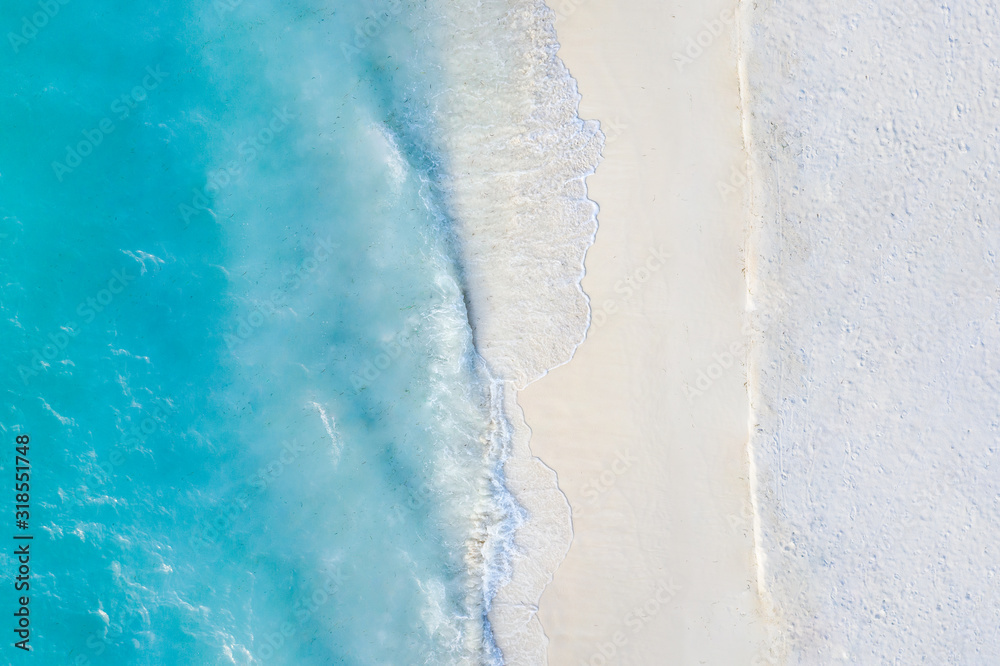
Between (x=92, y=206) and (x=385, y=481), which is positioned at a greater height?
(x=92, y=206)

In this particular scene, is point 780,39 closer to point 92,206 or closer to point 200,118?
point 200,118

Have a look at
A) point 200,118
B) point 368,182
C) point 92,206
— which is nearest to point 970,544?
point 368,182
